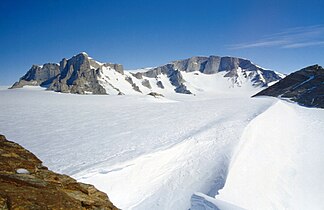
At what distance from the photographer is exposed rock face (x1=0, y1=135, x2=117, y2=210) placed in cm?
384

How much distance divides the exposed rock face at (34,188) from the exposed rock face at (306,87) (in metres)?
38.5

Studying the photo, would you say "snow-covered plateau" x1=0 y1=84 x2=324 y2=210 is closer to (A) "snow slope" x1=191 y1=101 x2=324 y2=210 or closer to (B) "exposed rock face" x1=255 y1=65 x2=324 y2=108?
(A) "snow slope" x1=191 y1=101 x2=324 y2=210

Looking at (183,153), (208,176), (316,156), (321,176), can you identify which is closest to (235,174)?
(208,176)

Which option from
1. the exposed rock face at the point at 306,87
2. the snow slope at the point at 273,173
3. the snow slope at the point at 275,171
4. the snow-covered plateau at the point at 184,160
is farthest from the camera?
the exposed rock face at the point at 306,87

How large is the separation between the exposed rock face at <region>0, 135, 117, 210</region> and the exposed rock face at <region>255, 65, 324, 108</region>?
126ft

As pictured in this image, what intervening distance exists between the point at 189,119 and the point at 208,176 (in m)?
8.87

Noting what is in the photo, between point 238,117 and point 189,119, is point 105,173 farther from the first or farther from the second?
point 238,117

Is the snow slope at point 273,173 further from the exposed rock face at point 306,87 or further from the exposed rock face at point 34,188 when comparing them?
the exposed rock face at point 306,87

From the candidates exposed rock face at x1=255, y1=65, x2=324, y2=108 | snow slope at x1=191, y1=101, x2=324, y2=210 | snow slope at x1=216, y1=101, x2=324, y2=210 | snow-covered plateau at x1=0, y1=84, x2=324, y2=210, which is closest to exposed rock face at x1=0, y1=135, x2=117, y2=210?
snow-covered plateau at x1=0, y1=84, x2=324, y2=210

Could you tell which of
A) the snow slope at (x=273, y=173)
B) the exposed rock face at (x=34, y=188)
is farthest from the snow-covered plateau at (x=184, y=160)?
the exposed rock face at (x=34, y=188)

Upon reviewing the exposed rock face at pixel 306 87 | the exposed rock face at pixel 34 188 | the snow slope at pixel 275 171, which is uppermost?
the exposed rock face at pixel 306 87

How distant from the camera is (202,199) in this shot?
757 centimetres

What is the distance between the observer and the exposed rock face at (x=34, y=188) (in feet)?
12.6

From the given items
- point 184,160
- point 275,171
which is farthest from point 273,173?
point 184,160
